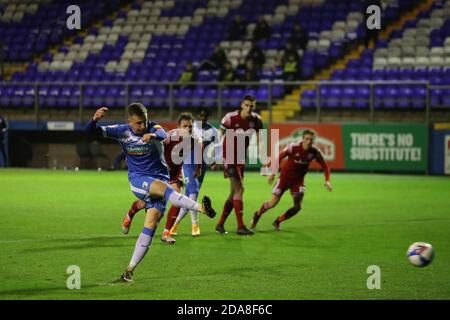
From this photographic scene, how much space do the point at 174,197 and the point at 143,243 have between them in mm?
638

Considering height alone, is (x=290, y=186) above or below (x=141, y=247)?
below

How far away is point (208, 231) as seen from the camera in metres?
15.8

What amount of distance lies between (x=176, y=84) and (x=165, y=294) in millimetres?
Answer: 22081

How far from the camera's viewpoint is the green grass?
399 inches

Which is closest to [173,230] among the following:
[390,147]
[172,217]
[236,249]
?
[172,217]

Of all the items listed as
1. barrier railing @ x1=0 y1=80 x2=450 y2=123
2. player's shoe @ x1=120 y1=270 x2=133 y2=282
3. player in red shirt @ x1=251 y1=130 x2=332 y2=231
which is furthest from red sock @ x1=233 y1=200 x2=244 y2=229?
barrier railing @ x1=0 y1=80 x2=450 y2=123

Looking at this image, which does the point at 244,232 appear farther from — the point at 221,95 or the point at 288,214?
the point at 221,95

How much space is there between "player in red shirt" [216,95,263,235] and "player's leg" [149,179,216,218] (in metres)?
4.63

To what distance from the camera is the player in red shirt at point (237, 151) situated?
608 inches

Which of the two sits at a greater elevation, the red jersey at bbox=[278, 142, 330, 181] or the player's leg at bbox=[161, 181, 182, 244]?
the red jersey at bbox=[278, 142, 330, 181]

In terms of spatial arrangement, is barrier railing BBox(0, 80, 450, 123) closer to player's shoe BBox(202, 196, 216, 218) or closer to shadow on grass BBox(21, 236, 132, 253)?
shadow on grass BBox(21, 236, 132, 253)

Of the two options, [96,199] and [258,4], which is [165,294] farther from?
[258,4]

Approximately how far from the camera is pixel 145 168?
11047mm
